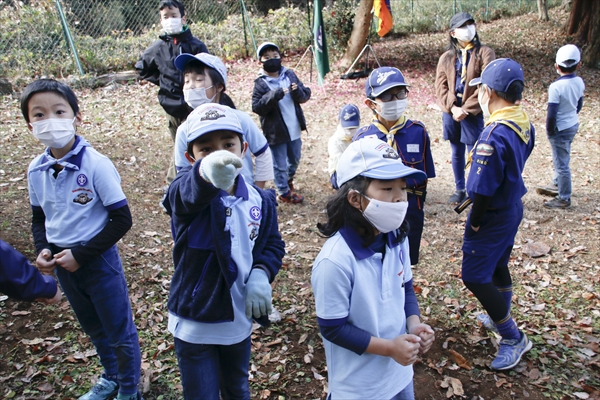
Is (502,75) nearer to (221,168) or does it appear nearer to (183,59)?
(183,59)

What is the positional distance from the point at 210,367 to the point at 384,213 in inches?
49.4

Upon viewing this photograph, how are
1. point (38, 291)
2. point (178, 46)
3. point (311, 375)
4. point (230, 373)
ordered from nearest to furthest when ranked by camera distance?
point (38, 291)
point (230, 373)
point (311, 375)
point (178, 46)

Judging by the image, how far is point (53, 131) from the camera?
2906 mm

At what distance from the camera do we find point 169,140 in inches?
374

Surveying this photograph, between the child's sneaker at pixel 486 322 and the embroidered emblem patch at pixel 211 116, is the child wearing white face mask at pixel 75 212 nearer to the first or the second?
the embroidered emblem patch at pixel 211 116

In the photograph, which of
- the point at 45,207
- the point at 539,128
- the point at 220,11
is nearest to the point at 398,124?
the point at 45,207

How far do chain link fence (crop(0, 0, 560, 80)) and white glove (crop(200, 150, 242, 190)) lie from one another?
12194 millimetres

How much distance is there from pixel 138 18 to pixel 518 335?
1399cm

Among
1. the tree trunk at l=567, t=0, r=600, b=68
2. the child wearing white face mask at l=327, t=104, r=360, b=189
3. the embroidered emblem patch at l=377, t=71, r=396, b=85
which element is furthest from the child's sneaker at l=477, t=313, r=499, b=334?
the tree trunk at l=567, t=0, r=600, b=68

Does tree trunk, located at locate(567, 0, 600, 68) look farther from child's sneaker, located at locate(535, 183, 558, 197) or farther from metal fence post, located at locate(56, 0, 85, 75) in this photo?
metal fence post, located at locate(56, 0, 85, 75)

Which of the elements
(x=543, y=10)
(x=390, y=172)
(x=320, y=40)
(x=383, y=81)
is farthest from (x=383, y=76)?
(x=543, y=10)

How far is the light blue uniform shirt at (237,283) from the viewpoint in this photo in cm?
237

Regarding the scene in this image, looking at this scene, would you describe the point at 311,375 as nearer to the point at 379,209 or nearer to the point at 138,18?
the point at 379,209

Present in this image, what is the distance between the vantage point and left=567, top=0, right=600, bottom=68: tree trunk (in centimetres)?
1473
